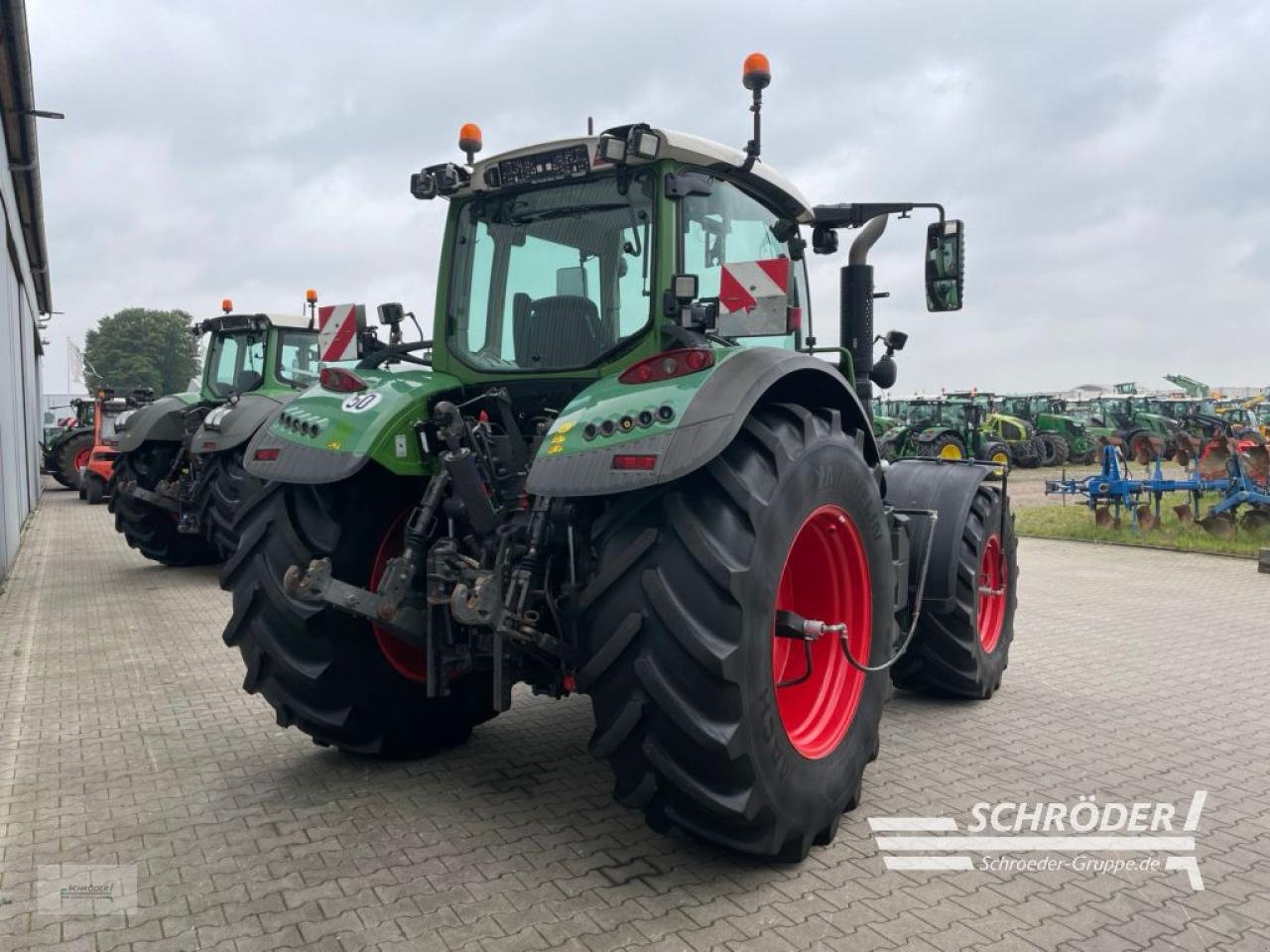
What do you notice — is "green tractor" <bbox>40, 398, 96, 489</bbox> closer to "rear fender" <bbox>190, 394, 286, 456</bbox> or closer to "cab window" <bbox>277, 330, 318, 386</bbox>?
"cab window" <bbox>277, 330, 318, 386</bbox>

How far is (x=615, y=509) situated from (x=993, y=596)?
3.37m

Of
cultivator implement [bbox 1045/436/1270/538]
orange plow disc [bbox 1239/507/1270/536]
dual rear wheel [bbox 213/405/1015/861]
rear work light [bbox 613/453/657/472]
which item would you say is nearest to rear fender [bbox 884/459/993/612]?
dual rear wheel [bbox 213/405/1015/861]

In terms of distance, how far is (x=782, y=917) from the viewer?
275 cm

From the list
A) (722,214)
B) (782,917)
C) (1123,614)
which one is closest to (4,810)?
(782,917)

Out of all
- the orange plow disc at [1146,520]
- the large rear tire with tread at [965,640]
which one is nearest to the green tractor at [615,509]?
the large rear tire with tread at [965,640]

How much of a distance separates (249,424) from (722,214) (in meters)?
6.06

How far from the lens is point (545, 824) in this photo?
3.43 meters

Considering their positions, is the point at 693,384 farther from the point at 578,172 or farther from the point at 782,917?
the point at 782,917

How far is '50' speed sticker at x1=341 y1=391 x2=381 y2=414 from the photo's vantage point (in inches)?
142

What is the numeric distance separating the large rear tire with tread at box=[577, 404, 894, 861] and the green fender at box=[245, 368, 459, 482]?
100cm

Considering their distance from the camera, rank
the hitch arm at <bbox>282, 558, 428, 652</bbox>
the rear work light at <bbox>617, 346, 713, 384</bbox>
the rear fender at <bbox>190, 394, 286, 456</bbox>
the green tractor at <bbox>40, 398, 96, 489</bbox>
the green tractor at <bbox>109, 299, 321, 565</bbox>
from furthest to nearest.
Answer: the green tractor at <bbox>40, 398, 96, 489</bbox> < the green tractor at <bbox>109, 299, 321, 565</bbox> < the rear fender at <bbox>190, 394, 286, 456</bbox> < the hitch arm at <bbox>282, 558, 428, 652</bbox> < the rear work light at <bbox>617, 346, 713, 384</bbox>

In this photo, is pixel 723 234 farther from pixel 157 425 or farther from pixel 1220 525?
pixel 1220 525

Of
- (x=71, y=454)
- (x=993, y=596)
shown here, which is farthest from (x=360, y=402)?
(x=71, y=454)

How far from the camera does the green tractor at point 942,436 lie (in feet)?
32.8
